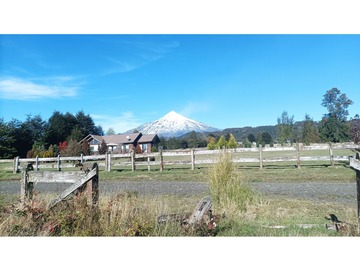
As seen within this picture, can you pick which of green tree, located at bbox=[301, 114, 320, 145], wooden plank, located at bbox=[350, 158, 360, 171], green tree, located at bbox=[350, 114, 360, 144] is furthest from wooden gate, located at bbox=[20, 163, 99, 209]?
green tree, located at bbox=[350, 114, 360, 144]

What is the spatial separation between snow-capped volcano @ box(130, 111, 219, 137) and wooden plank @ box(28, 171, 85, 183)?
10.6 feet

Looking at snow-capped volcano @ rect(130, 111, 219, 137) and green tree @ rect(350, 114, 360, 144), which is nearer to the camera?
snow-capped volcano @ rect(130, 111, 219, 137)

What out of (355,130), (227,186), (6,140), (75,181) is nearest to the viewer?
(75,181)

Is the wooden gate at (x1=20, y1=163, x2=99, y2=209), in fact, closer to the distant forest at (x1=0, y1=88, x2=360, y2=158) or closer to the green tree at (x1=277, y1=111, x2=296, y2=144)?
the distant forest at (x1=0, y1=88, x2=360, y2=158)

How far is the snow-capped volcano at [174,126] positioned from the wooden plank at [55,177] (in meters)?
3.22

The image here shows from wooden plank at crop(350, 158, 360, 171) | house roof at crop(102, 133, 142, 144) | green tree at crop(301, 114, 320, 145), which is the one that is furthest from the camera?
house roof at crop(102, 133, 142, 144)

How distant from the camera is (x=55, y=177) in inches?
151

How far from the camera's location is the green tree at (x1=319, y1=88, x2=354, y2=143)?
241 inches

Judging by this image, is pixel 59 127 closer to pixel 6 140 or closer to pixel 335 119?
pixel 6 140

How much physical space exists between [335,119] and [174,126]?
424 centimetres

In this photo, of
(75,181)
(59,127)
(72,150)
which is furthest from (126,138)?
(75,181)
